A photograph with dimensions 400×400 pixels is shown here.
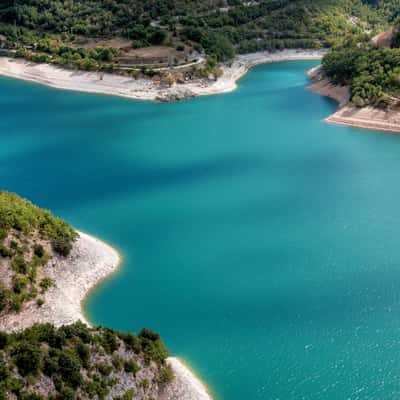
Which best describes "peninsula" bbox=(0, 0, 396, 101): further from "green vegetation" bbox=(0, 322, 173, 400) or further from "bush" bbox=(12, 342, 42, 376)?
"bush" bbox=(12, 342, 42, 376)

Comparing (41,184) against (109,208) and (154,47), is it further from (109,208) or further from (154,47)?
(154,47)

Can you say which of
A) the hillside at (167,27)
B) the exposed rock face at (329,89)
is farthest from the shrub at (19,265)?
the hillside at (167,27)

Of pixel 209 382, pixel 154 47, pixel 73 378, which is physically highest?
pixel 154 47

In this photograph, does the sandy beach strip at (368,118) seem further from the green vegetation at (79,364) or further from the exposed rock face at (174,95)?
the green vegetation at (79,364)

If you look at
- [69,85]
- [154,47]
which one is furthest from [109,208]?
[154,47]

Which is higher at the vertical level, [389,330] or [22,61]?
[22,61]

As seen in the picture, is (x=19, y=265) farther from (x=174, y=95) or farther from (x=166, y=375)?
(x=174, y=95)

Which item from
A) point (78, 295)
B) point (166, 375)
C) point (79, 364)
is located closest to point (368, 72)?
point (78, 295)
